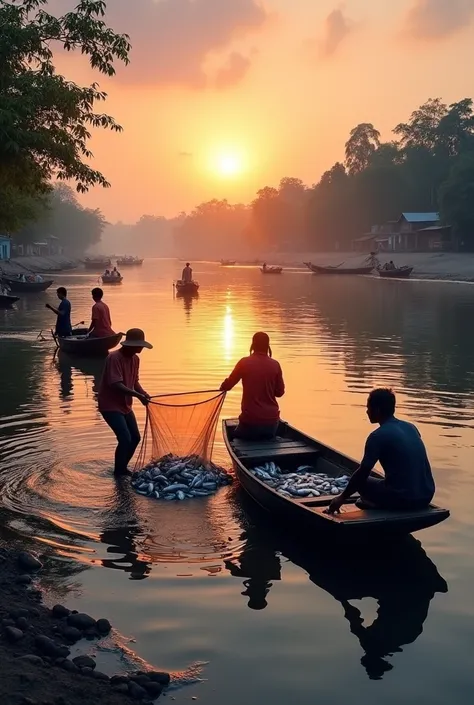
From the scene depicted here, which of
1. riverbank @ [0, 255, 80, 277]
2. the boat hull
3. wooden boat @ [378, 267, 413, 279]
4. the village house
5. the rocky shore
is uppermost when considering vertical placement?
the village house

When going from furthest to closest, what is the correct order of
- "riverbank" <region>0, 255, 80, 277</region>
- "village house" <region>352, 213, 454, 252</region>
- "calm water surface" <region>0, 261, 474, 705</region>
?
"village house" <region>352, 213, 454, 252</region> < "riverbank" <region>0, 255, 80, 277</region> < "calm water surface" <region>0, 261, 474, 705</region>

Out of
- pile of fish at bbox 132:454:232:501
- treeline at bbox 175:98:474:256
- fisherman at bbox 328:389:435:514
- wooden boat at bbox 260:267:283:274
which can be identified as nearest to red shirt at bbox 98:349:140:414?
pile of fish at bbox 132:454:232:501

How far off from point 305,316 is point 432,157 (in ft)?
249

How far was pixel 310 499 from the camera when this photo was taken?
25.6 ft

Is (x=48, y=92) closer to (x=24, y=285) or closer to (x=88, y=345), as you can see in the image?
(x=88, y=345)

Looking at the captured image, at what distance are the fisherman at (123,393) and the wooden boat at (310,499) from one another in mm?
1325

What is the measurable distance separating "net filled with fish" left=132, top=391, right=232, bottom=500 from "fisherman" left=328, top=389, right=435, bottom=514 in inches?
111

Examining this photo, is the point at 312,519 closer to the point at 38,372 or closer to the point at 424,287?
the point at 38,372

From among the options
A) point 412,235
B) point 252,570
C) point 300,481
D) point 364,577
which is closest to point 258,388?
point 300,481

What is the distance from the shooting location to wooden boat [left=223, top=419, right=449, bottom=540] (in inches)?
270

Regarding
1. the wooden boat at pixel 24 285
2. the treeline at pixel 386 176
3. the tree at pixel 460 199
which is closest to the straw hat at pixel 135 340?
the wooden boat at pixel 24 285

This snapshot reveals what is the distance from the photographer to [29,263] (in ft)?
290

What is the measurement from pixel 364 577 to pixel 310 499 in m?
0.98

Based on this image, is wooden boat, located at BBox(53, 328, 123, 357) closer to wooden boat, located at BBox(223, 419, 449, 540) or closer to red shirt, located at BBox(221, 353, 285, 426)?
wooden boat, located at BBox(223, 419, 449, 540)
